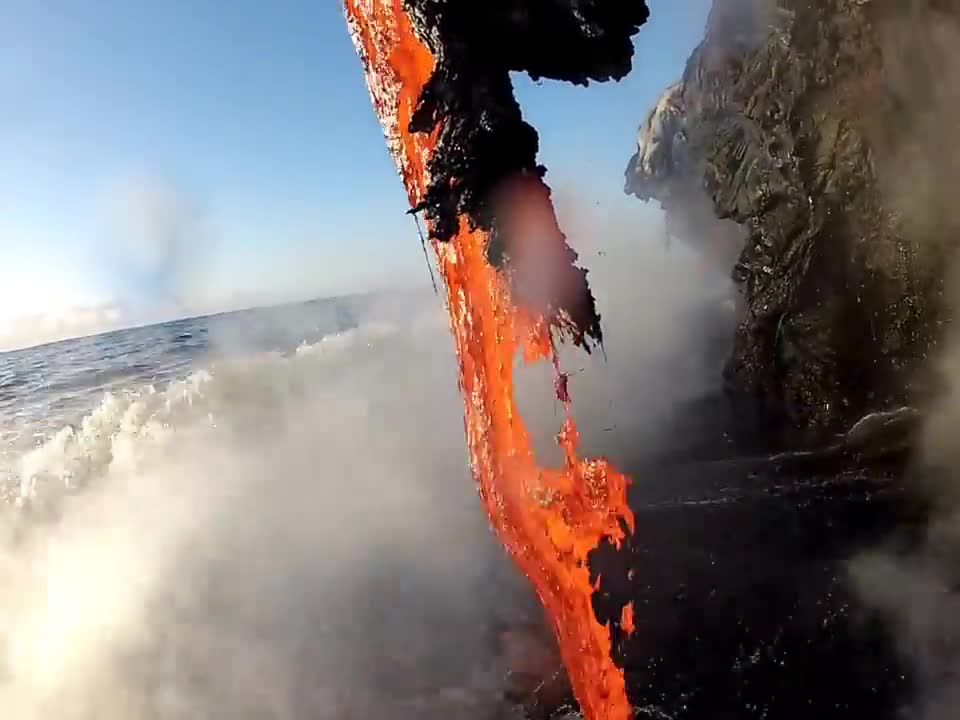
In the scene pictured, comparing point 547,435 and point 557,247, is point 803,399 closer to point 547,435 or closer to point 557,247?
point 547,435

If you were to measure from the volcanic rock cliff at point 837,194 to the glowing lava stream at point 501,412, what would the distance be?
11.7 m

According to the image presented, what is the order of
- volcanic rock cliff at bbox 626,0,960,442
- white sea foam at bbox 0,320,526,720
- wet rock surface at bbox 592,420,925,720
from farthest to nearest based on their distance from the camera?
volcanic rock cliff at bbox 626,0,960,442
white sea foam at bbox 0,320,526,720
wet rock surface at bbox 592,420,925,720

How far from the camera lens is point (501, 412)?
5941 millimetres

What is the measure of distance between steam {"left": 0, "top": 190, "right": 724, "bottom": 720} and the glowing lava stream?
3.97 meters

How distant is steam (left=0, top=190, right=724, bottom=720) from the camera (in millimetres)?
11625

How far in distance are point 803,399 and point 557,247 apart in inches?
662

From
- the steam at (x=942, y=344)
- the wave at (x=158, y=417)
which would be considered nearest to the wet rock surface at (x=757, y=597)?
the steam at (x=942, y=344)

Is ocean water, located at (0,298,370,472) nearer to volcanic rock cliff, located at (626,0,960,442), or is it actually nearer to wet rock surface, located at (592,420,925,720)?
wet rock surface, located at (592,420,925,720)

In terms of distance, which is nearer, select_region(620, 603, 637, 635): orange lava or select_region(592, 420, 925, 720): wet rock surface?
select_region(592, 420, 925, 720): wet rock surface

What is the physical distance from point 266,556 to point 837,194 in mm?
17729

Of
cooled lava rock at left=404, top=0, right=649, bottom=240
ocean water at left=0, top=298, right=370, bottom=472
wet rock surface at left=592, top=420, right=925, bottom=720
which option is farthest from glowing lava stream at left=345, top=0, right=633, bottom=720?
ocean water at left=0, top=298, right=370, bottom=472

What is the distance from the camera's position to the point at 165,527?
18719 mm

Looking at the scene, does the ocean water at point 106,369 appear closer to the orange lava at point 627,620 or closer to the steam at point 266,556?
the steam at point 266,556

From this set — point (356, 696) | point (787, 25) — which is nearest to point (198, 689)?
point (356, 696)
